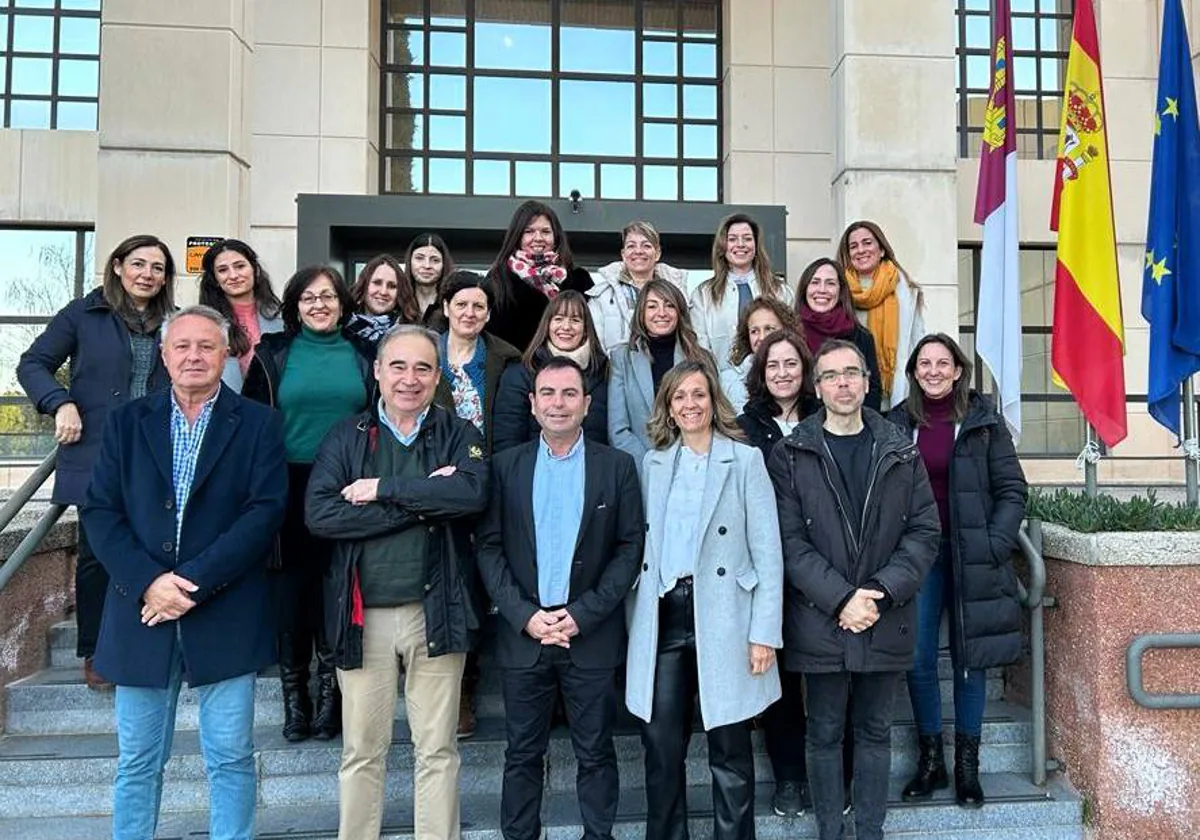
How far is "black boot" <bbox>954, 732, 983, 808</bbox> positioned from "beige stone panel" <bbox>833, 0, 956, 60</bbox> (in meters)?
6.09

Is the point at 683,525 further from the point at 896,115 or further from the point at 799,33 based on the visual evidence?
the point at 799,33

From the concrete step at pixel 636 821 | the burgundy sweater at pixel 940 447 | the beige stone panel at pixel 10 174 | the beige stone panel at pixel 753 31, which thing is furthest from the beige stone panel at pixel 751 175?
the beige stone panel at pixel 10 174

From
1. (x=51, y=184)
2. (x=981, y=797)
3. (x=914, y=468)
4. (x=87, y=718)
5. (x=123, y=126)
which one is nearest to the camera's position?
(x=914, y=468)

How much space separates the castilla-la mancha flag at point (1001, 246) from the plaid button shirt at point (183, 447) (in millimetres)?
4313

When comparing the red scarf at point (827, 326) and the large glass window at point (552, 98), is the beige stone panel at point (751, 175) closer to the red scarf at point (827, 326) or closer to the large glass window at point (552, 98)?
the large glass window at point (552, 98)

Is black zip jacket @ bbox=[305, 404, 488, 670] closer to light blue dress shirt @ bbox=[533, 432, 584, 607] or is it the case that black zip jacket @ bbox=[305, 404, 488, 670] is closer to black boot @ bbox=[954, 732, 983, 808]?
light blue dress shirt @ bbox=[533, 432, 584, 607]

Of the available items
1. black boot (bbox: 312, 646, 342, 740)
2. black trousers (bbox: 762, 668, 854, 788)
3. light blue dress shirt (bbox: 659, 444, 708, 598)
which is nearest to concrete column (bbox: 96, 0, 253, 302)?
black boot (bbox: 312, 646, 342, 740)

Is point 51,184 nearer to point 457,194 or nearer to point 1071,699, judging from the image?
point 457,194

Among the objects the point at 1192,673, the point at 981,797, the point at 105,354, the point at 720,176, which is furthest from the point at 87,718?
the point at 720,176

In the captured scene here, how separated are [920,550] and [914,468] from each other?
0.34 meters

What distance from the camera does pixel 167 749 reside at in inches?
121

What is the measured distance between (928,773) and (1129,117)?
8.36 meters

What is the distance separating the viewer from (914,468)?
339 centimetres

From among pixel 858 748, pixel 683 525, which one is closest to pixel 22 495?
pixel 683 525
